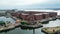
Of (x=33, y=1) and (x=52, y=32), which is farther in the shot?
(x=33, y=1)

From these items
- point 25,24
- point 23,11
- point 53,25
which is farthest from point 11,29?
point 53,25

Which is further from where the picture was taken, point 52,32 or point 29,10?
point 29,10

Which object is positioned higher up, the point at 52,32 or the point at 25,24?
the point at 25,24

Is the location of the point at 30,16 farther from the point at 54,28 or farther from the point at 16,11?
the point at 54,28

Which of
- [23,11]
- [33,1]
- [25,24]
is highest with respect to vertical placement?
[33,1]

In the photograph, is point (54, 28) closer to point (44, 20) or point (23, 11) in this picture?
point (44, 20)

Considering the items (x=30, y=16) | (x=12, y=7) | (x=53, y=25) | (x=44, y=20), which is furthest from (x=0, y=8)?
(x=53, y=25)

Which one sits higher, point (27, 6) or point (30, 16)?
point (27, 6)

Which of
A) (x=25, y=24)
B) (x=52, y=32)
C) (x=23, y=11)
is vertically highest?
(x=23, y=11)
